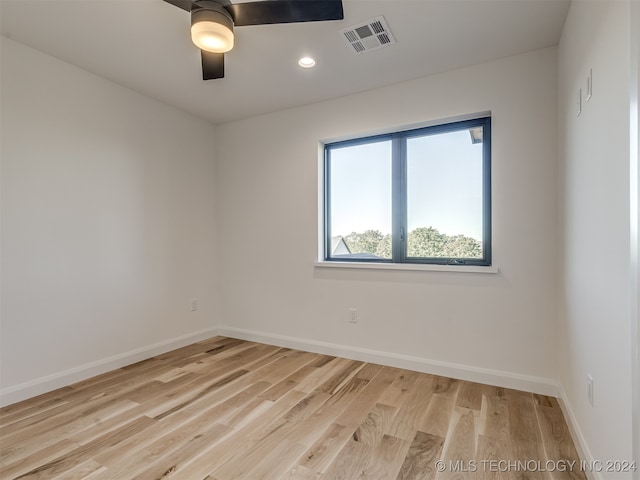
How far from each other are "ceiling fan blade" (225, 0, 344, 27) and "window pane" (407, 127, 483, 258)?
1.56m

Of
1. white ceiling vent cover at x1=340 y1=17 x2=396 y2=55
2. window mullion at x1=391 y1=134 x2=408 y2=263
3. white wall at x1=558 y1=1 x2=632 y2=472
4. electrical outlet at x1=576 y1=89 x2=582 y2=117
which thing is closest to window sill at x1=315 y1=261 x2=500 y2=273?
window mullion at x1=391 y1=134 x2=408 y2=263

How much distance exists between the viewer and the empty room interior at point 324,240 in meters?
1.61

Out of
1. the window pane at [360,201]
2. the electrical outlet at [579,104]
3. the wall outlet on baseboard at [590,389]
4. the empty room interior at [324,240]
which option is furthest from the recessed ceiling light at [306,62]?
the wall outlet on baseboard at [590,389]

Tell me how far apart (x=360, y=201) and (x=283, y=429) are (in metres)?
2.11

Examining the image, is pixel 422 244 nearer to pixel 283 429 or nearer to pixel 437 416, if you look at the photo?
pixel 437 416

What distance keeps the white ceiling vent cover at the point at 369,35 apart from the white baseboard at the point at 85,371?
3218mm

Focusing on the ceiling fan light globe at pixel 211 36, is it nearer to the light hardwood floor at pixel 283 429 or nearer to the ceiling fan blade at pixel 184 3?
the ceiling fan blade at pixel 184 3

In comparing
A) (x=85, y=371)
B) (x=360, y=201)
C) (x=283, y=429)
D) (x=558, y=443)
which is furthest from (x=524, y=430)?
(x=85, y=371)

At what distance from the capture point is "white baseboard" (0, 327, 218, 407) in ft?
7.50

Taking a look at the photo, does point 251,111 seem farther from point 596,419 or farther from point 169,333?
point 596,419

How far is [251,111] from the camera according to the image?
3.56 m

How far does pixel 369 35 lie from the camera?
2.23 metres

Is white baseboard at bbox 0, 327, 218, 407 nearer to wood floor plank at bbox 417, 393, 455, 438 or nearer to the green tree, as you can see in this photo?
the green tree

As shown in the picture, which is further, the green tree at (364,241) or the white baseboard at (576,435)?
the green tree at (364,241)
